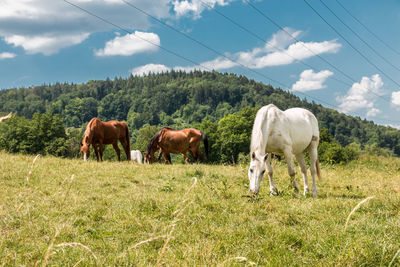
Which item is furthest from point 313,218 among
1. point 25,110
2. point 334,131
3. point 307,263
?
point 25,110

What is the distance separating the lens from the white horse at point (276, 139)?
21.7ft

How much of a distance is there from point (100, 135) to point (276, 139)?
38.4 ft

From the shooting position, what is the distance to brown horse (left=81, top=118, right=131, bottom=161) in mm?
Result: 15586

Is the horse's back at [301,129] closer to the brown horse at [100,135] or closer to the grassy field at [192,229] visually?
the grassy field at [192,229]

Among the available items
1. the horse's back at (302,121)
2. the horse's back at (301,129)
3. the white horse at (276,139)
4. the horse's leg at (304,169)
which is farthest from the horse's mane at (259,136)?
the horse's leg at (304,169)

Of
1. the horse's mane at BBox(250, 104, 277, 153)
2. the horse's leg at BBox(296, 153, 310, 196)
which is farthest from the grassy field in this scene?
the horse's leg at BBox(296, 153, 310, 196)

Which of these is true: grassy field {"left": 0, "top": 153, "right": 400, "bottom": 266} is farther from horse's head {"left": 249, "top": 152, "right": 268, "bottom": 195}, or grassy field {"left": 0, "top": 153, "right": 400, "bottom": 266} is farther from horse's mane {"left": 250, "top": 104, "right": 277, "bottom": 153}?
horse's mane {"left": 250, "top": 104, "right": 277, "bottom": 153}

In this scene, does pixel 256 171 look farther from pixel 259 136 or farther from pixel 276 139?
pixel 276 139

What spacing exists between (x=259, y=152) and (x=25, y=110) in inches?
8395

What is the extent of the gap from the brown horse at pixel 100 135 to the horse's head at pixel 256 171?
10392 millimetres

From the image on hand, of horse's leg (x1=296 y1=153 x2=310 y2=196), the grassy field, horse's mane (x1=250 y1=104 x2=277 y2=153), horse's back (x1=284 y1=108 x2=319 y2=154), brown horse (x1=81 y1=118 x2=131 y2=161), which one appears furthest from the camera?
brown horse (x1=81 y1=118 x2=131 y2=161)

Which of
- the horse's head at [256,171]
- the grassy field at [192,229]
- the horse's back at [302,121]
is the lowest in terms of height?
the grassy field at [192,229]

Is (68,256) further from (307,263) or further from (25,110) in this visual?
(25,110)

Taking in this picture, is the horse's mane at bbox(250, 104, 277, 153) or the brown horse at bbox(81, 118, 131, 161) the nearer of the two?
the horse's mane at bbox(250, 104, 277, 153)
